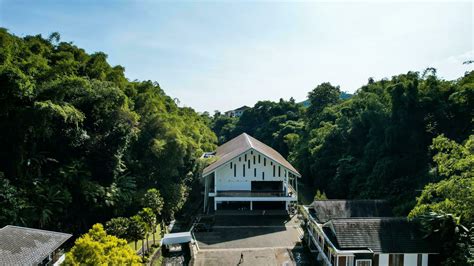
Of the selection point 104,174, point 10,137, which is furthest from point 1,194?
point 104,174

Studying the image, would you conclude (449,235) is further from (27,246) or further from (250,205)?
(27,246)

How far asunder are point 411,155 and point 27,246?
23093 mm

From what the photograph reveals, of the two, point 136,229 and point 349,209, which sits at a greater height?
point 349,209

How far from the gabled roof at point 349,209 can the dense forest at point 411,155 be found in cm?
83

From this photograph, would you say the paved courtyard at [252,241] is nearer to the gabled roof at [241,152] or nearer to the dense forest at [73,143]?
the gabled roof at [241,152]

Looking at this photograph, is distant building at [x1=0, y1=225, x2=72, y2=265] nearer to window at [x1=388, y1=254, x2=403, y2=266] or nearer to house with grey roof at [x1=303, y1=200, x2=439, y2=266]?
house with grey roof at [x1=303, y1=200, x2=439, y2=266]

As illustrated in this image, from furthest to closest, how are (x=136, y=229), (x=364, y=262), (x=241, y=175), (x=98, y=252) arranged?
(x=241, y=175)
(x=136, y=229)
(x=364, y=262)
(x=98, y=252)

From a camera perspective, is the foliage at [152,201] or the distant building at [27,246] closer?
the distant building at [27,246]

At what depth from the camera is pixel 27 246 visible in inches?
443

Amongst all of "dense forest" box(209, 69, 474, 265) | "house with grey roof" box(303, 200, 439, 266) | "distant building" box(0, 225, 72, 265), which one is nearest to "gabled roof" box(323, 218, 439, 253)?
"house with grey roof" box(303, 200, 439, 266)

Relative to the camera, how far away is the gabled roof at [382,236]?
14.5 meters

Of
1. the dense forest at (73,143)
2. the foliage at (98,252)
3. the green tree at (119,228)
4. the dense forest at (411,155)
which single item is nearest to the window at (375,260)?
the dense forest at (411,155)

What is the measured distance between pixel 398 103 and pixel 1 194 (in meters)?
24.8

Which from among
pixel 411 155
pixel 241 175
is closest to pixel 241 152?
pixel 241 175
